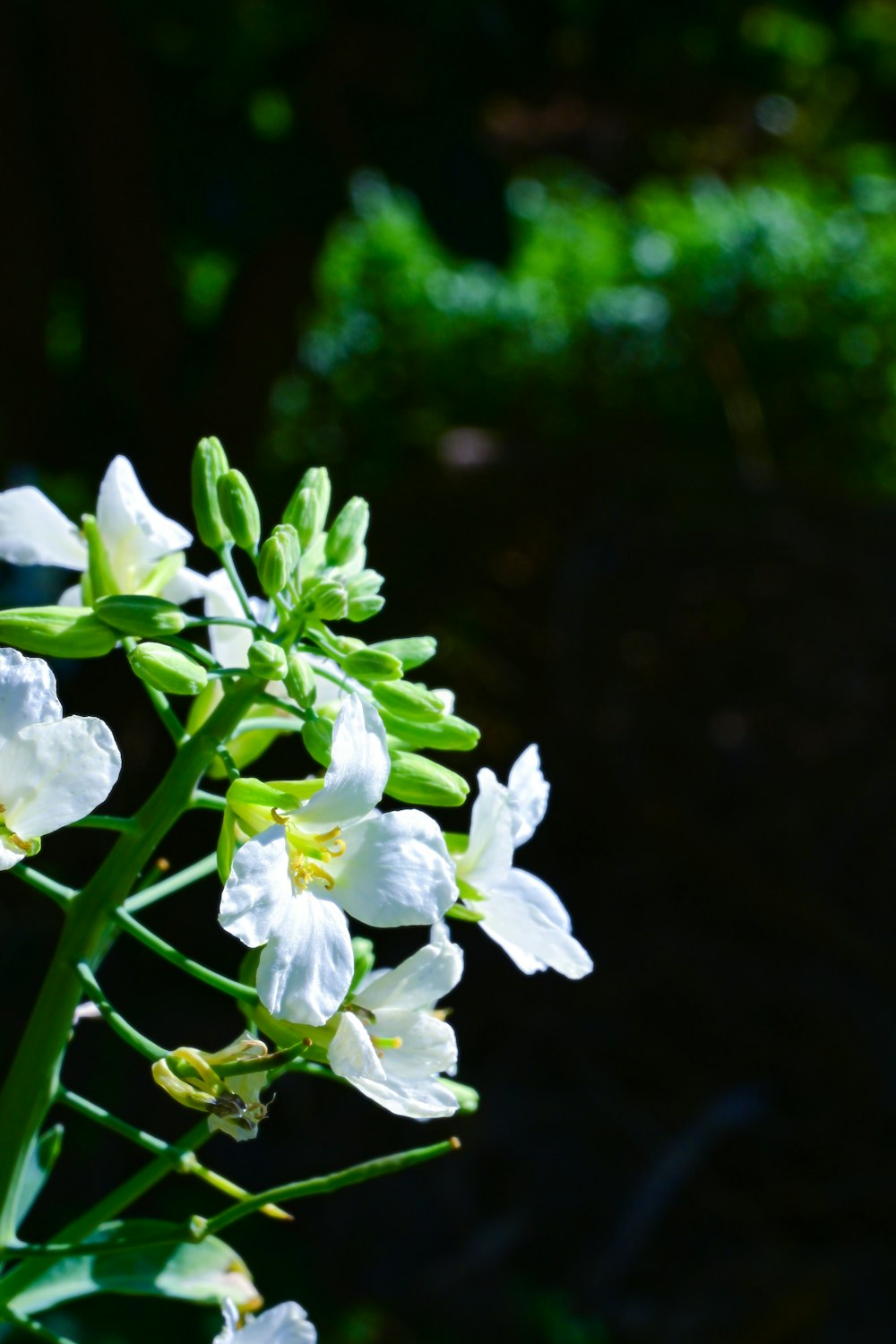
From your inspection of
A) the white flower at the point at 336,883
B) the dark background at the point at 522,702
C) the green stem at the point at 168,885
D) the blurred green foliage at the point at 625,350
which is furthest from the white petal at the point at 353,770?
the blurred green foliage at the point at 625,350

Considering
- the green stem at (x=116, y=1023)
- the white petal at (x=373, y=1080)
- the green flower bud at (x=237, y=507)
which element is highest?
the green flower bud at (x=237, y=507)

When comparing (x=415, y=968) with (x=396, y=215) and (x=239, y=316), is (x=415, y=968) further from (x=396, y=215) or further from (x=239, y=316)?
(x=396, y=215)

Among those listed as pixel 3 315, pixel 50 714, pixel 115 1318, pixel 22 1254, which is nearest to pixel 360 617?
pixel 50 714

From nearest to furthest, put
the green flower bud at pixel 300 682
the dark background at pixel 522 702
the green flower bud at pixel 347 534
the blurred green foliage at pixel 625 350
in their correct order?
the green flower bud at pixel 300 682
the green flower bud at pixel 347 534
the dark background at pixel 522 702
the blurred green foliage at pixel 625 350

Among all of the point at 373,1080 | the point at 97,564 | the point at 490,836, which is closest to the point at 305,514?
the point at 97,564

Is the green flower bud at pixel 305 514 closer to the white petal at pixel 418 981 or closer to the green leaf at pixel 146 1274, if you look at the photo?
the white petal at pixel 418 981

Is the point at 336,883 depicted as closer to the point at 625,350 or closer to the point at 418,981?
the point at 418,981
